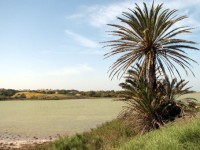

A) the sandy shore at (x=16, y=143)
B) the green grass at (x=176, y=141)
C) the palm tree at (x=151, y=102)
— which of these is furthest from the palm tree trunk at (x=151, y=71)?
the sandy shore at (x=16, y=143)

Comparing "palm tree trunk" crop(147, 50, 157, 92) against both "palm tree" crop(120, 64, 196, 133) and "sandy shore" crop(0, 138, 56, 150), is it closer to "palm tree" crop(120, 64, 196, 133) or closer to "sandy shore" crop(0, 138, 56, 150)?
"palm tree" crop(120, 64, 196, 133)

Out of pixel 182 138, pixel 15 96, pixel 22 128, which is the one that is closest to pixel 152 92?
pixel 182 138

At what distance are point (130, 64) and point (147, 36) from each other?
1.26 meters

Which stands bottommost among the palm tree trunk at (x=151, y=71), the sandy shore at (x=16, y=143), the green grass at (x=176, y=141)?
the sandy shore at (x=16, y=143)

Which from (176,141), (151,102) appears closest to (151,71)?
(151,102)

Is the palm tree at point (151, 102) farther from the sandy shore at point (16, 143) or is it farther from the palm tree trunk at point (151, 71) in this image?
the sandy shore at point (16, 143)

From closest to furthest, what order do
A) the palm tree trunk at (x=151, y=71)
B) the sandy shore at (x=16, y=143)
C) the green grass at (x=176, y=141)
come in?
the green grass at (x=176, y=141)
the palm tree trunk at (x=151, y=71)
the sandy shore at (x=16, y=143)

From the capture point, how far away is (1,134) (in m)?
26.9

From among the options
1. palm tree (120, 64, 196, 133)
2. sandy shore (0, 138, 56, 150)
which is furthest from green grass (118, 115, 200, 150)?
sandy shore (0, 138, 56, 150)

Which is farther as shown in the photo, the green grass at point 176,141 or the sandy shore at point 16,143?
the sandy shore at point 16,143

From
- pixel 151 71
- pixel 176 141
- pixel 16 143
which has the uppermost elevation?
pixel 151 71

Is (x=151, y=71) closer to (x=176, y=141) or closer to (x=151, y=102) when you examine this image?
(x=151, y=102)

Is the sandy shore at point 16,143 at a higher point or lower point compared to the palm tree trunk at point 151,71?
lower

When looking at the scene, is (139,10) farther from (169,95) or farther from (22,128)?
(22,128)
